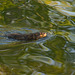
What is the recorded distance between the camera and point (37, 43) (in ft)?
9.80

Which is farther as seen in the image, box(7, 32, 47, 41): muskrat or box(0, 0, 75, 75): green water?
box(7, 32, 47, 41): muskrat

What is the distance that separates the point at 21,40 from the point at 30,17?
3.66ft

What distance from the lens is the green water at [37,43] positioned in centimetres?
240

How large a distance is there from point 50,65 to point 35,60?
0.68 feet

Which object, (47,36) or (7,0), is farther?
(7,0)

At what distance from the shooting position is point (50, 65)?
2459 millimetres

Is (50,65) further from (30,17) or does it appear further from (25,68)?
(30,17)

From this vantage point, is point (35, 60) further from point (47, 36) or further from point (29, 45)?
point (47, 36)

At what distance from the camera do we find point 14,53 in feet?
8.86

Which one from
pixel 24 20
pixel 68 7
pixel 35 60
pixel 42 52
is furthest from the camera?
pixel 68 7

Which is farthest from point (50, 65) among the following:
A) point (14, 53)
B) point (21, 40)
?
point (21, 40)

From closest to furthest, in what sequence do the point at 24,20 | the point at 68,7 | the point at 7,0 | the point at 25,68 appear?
the point at 25,68, the point at 24,20, the point at 68,7, the point at 7,0

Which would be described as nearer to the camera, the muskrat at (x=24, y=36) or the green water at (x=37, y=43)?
the green water at (x=37, y=43)

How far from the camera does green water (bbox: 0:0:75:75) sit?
7.86 ft
